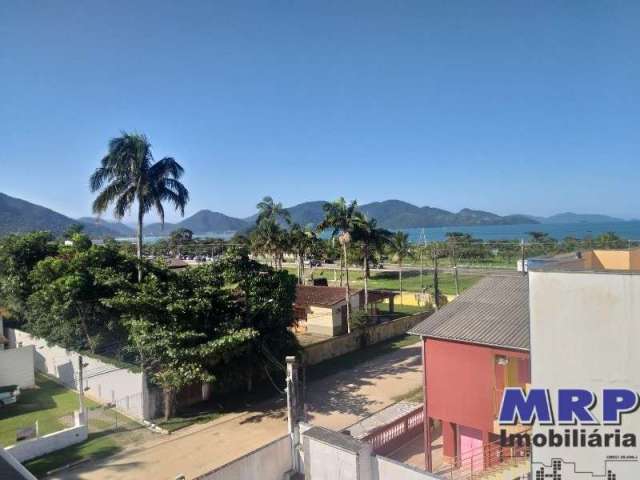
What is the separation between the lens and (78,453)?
13.8 meters

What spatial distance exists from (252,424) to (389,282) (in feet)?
129

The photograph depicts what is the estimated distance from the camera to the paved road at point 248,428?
41.8 ft

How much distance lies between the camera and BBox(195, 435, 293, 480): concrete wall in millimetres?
10492

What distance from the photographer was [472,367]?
38.9 feet

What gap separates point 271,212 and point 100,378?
25.1 m

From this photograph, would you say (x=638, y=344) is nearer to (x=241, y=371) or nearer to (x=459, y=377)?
(x=459, y=377)

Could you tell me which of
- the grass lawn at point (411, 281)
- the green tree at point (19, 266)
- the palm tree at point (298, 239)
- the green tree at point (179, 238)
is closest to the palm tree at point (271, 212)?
the palm tree at point (298, 239)


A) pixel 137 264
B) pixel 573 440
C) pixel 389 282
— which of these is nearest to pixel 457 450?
pixel 573 440

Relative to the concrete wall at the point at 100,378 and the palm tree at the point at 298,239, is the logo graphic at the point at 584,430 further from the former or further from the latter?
the palm tree at the point at 298,239

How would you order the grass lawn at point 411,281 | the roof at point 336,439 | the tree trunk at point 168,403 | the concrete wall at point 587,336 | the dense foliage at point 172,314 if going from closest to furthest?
the concrete wall at point 587,336 < the roof at point 336,439 < the dense foliage at point 172,314 < the tree trunk at point 168,403 < the grass lawn at point 411,281

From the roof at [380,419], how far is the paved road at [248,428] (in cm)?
82

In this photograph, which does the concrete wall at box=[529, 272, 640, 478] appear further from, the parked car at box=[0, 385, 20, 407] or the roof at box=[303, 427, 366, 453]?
the parked car at box=[0, 385, 20, 407]

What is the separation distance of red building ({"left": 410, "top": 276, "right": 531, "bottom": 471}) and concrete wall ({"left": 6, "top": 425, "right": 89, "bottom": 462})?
1096cm

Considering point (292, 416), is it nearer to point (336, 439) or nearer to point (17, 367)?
point (336, 439)
